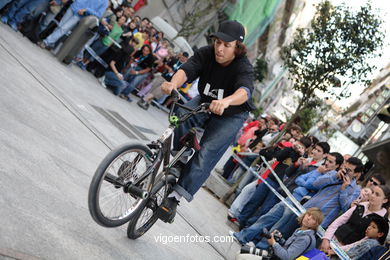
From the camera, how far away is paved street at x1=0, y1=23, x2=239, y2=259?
2.78m

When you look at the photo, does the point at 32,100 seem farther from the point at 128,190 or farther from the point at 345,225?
the point at 345,225

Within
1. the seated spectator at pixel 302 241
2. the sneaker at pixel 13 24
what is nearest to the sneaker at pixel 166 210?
the seated spectator at pixel 302 241

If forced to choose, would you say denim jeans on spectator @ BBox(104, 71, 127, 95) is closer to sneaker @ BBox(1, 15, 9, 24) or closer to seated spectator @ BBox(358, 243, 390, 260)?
sneaker @ BBox(1, 15, 9, 24)

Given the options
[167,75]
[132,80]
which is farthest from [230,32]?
[167,75]

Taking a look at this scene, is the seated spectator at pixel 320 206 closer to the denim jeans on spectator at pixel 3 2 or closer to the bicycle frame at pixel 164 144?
the bicycle frame at pixel 164 144

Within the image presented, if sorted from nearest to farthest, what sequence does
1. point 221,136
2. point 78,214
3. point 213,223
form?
point 78,214 < point 221,136 < point 213,223

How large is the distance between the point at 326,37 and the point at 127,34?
5.59 m

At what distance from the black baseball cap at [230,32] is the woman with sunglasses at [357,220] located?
2.62 m

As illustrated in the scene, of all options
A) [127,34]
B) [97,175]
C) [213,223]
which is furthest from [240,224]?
[127,34]

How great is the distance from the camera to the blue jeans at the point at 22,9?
9.59 m

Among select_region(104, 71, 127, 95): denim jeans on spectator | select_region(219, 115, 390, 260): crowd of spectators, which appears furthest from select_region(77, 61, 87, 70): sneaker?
select_region(219, 115, 390, 260): crowd of spectators

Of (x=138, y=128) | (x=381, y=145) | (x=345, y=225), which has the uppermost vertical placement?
(x=381, y=145)

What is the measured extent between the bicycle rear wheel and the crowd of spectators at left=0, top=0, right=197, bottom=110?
737 cm

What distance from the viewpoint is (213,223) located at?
6.32 meters
